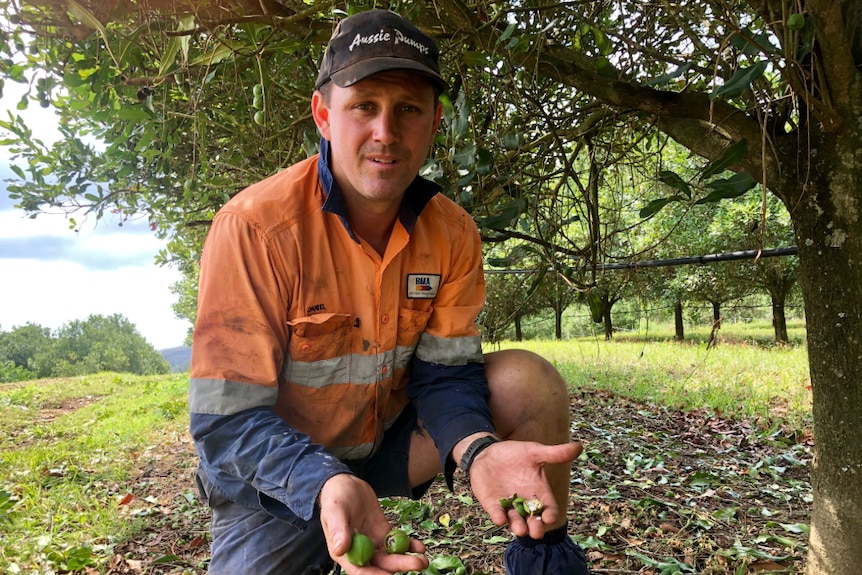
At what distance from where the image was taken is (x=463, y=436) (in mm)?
1723

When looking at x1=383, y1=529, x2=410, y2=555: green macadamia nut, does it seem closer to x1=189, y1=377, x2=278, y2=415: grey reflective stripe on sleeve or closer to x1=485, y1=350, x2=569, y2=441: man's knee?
x1=189, y1=377, x2=278, y2=415: grey reflective stripe on sleeve

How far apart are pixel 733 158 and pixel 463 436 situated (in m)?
1.21

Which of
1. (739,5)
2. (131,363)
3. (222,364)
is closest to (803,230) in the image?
(739,5)

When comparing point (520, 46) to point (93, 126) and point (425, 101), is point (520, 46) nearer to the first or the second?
point (425, 101)

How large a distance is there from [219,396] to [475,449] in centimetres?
70

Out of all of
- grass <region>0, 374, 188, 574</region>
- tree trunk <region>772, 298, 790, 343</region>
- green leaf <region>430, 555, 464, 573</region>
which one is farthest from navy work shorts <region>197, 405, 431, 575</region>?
tree trunk <region>772, 298, 790, 343</region>

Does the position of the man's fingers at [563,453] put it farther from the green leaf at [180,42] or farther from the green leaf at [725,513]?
the green leaf at [725,513]

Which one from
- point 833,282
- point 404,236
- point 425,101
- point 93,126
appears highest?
point 93,126

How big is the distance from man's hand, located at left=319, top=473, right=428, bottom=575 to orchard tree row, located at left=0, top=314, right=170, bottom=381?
65.4 ft

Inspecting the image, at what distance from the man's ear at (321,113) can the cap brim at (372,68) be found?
0.67 ft

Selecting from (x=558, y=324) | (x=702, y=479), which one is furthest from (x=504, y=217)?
(x=558, y=324)

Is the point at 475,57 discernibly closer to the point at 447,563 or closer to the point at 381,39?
the point at 381,39

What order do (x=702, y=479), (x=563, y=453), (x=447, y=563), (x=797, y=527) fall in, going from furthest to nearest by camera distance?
(x=702, y=479) → (x=797, y=527) → (x=447, y=563) → (x=563, y=453)

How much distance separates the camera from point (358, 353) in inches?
73.3
